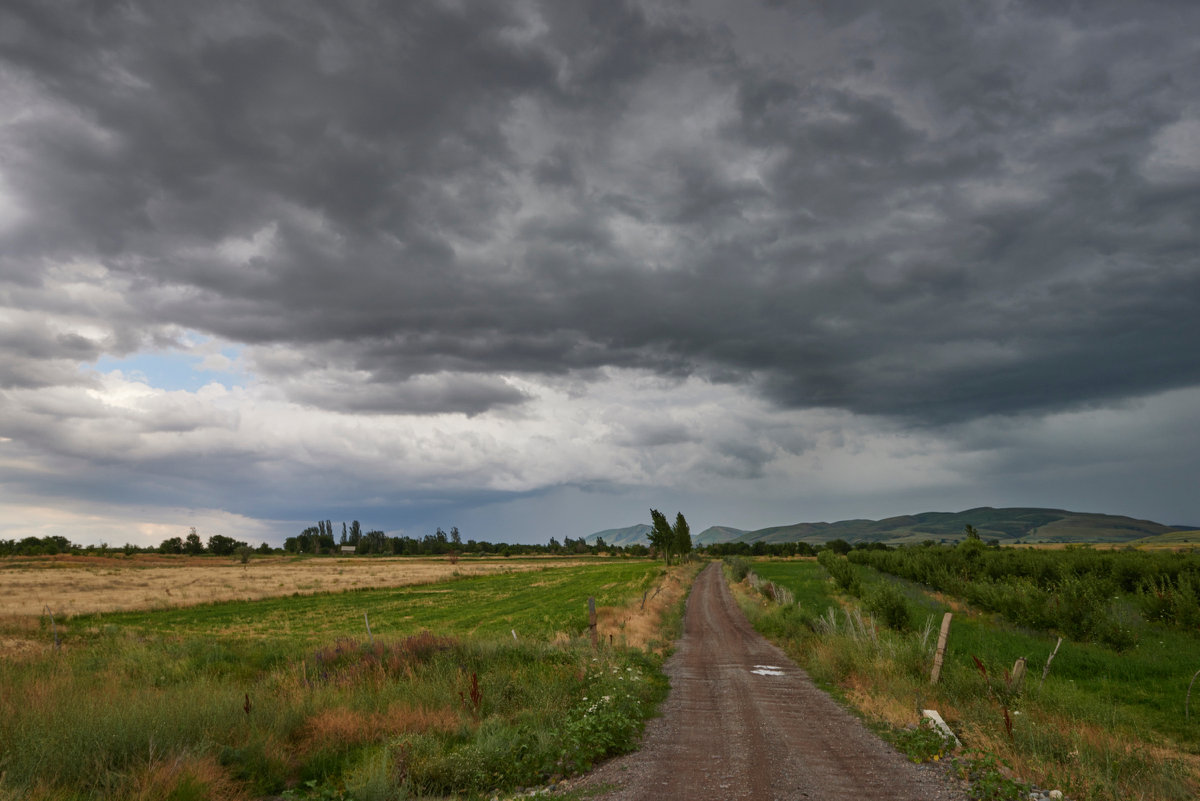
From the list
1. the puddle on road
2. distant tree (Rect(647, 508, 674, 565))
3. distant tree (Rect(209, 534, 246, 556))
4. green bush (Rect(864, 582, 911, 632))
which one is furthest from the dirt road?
distant tree (Rect(209, 534, 246, 556))

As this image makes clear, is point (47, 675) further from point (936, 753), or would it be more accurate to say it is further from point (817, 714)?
point (936, 753)

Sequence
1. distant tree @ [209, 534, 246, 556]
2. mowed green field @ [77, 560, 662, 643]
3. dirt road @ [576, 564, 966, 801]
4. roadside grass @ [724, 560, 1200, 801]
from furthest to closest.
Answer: distant tree @ [209, 534, 246, 556]
mowed green field @ [77, 560, 662, 643]
roadside grass @ [724, 560, 1200, 801]
dirt road @ [576, 564, 966, 801]

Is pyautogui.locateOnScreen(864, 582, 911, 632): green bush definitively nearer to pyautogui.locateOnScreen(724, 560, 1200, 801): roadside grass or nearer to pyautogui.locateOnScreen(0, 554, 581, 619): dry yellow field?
pyautogui.locateOnScreen(724, 560, 1200, 801): roadside grass

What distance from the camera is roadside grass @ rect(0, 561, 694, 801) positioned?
904 centimetres

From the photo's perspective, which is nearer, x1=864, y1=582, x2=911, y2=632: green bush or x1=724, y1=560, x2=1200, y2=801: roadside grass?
x1=724, y1=560, x2=1200, y2=801: roadside grass

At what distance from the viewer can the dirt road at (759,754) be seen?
9.52 metres

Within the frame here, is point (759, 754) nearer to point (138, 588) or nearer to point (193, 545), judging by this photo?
point (138, 588)

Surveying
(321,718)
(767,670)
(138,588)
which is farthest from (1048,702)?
(138,588)

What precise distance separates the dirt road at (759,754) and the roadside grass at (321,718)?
935 millimetres

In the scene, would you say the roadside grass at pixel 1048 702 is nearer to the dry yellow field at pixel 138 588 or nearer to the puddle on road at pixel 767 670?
the puddle on road at pixel 767 670

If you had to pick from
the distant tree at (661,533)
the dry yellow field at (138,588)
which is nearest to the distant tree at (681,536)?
the distant tree at (661,533)

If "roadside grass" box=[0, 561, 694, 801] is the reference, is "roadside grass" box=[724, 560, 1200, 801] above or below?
below

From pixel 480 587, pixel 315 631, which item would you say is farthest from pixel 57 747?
pixel 480 587

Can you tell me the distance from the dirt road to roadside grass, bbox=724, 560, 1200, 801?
96 centimetres
